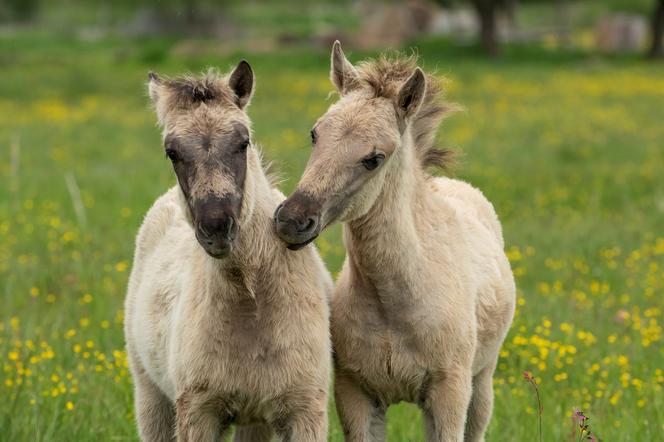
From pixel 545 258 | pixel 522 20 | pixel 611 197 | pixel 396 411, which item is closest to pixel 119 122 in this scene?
pixel 611 197

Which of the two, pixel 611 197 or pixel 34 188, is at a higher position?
pixel 34 188

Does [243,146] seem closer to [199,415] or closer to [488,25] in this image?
[199,415]

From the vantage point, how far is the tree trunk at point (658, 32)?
129 ft

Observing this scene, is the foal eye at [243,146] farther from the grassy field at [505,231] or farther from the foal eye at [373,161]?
the grassy field at [505,231]

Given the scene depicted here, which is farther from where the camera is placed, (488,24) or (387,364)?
(488,24)

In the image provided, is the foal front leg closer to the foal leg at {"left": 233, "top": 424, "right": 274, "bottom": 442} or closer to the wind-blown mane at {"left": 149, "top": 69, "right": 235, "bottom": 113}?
the foal leg at {"left": 233, "top": 424, "right": 274, "bottom": 442}

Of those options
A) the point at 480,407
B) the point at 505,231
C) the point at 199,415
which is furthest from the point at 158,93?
the point at 505,231

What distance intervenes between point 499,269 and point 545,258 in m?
5.00

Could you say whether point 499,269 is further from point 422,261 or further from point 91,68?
point 91,68

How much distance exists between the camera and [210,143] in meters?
4.70

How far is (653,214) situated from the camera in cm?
1302

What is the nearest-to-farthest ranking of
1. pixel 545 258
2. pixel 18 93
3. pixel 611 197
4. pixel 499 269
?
pixel 499 269
pixel 545 258
pixel 611 197
pixel 18 93

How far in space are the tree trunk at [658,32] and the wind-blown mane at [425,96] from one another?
35.5 metres

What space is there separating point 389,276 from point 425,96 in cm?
100
